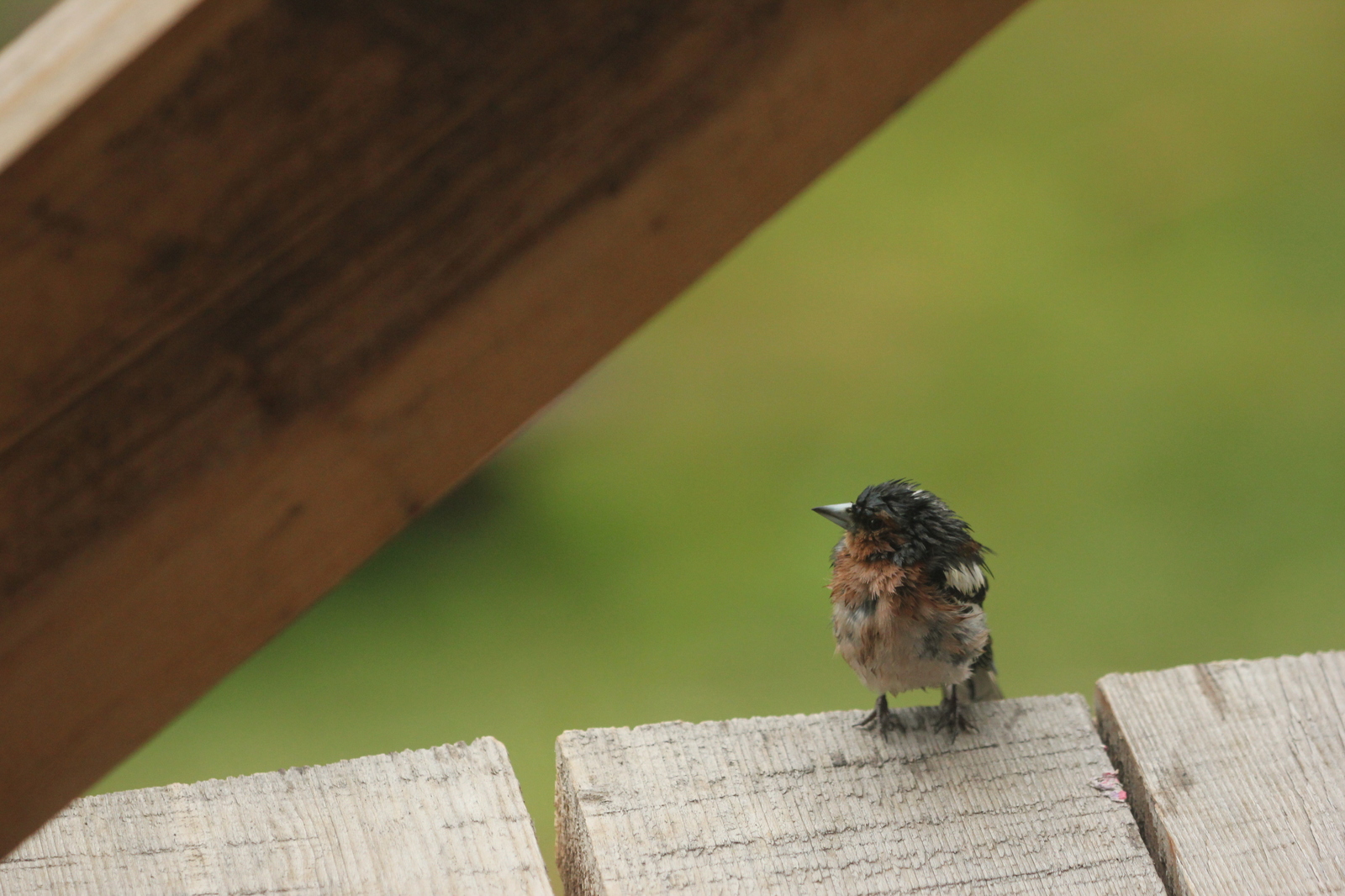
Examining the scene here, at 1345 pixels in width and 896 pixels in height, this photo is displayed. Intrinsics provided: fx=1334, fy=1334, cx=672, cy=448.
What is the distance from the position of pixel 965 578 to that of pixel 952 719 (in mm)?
781

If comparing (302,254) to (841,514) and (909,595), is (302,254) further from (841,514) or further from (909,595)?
(841,514)

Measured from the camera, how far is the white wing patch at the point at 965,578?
2.50 metres

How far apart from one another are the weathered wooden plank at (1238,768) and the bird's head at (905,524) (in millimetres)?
811

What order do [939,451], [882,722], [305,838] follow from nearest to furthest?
[305,838] → [882,722] → [939,451]

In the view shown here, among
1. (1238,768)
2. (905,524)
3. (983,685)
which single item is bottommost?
(1238,768)

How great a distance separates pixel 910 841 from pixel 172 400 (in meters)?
1.00

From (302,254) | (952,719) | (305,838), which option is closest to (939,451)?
(952,719)

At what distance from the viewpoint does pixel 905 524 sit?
254 cm

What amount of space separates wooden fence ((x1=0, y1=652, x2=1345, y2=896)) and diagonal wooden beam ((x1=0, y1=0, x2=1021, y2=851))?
0.58m

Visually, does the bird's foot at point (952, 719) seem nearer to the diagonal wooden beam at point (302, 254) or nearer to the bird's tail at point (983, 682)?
the bird's tail at point (983, 682)

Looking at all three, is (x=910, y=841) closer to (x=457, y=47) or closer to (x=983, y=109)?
(x=457, y=47)

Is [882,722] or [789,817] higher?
[882,722]

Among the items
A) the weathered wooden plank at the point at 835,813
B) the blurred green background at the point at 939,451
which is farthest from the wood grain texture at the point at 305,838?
the blurred green background at the point at 939,451

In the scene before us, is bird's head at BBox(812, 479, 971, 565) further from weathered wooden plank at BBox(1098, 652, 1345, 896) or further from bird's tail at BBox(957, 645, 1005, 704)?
weathered wooden plank at BBox(1098, 652, 1345, 896)
